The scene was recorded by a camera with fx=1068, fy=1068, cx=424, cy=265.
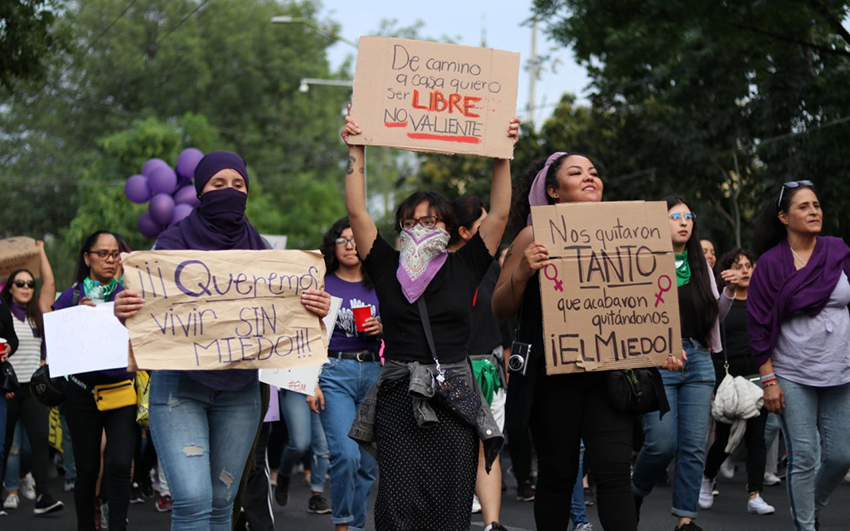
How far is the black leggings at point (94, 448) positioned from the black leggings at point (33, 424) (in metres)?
2.88

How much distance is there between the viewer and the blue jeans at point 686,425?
6506mm

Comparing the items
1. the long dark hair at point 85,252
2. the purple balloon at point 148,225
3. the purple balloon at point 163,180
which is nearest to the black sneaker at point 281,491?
the long dark hair at point 85,252

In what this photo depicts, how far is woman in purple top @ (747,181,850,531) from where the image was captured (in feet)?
19.9

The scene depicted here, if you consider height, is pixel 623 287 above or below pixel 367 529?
above

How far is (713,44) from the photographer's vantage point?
51.8 feet

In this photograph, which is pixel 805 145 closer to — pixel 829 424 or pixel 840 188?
pixel 840 188

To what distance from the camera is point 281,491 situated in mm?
9320

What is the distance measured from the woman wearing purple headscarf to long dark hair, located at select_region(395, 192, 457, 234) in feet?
1.74

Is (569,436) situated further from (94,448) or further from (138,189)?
(138,189)

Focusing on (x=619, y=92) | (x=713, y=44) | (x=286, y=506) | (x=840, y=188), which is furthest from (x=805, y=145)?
(x=286, y=506)

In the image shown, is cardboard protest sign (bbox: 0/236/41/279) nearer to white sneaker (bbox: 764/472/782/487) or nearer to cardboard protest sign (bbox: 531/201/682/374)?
cardboard protest sign (bbox: 531/201/682/374)

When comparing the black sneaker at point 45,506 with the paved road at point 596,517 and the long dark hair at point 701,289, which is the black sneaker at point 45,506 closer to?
the paved road at point 596,517

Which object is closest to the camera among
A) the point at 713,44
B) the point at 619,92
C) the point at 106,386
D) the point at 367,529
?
the point at 106,386

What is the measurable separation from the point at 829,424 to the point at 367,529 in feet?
11.5
